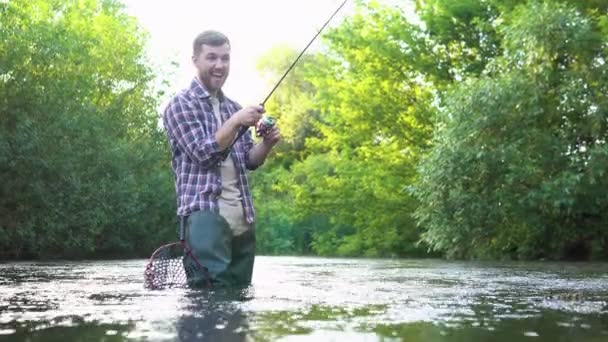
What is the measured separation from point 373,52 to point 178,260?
24749mm

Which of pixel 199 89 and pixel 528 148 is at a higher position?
pixel 528 148

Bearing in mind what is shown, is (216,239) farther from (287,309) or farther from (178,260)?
(287,309)

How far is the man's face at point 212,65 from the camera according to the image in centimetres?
609

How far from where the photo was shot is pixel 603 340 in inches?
128

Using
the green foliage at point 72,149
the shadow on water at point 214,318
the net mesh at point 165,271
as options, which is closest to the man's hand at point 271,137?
the net mesh at point 165,271

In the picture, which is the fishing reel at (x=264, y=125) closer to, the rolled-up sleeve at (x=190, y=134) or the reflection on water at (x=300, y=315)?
the rolled-up sleeve at (x=190, y=134)

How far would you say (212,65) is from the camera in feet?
20.0

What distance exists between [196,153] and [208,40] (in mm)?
774

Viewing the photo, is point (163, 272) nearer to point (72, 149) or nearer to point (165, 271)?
point (165, 271)

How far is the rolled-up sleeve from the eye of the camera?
228 inches

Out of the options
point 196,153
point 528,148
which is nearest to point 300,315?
point 196,153

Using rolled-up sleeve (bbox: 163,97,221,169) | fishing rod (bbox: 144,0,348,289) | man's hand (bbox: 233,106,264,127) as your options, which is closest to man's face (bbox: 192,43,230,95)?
rolled-up sleeve (bbox: 163,97,221,169)

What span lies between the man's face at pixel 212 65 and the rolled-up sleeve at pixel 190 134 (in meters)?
Answer: 0.22

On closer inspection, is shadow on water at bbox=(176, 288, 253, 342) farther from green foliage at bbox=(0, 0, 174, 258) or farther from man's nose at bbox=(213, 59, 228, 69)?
green foliage at bbox=(0, 0, 174, 258)
